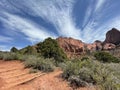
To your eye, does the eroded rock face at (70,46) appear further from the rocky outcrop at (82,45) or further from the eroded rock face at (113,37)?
the eroded rock face at (113,37)

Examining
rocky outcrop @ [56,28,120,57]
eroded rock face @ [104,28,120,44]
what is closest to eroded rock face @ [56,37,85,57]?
rocky outcrop @ [56,28,120,57]

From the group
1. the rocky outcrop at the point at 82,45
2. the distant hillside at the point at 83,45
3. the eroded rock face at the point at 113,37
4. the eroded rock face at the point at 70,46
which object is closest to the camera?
the distant hillside at the point at 83,45

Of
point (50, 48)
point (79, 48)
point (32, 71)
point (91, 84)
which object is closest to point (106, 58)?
point (50, 48)

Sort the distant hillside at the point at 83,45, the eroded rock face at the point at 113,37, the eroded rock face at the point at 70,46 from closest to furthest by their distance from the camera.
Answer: the distant hillside at the point at 83,45, the eroded rock face at the point at 70,46, the eroded rock face at the point at 113,37

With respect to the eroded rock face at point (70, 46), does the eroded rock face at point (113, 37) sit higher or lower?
higher

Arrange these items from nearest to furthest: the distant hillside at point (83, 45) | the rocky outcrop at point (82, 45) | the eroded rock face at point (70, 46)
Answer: the distant hillside at point (83, 45) < the rocky outcrop at point (82, 45) < the eroded rock face at point (70, 46)

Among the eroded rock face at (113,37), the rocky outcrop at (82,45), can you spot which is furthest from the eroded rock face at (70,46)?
the eroded rock face at (113,37)

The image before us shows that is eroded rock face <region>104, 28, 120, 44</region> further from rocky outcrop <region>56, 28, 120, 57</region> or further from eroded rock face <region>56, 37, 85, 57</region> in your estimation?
eroded rock face <region>56, 37, 85, 57</region>

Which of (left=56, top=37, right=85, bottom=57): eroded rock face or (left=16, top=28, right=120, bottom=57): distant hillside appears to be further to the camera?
(left=56, top=37, right=85, bottom=57): eroded rock face

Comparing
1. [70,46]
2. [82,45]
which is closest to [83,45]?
[82,45]

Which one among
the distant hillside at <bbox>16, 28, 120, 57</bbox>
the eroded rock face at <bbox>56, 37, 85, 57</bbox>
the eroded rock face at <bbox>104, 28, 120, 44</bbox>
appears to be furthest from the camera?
the eroded rock face at <bbox>104, 28, 120, 44</bbox>

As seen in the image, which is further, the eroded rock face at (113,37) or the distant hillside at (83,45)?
the eroded rock face at (113,37)

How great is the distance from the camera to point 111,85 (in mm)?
6512

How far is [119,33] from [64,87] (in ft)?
376
